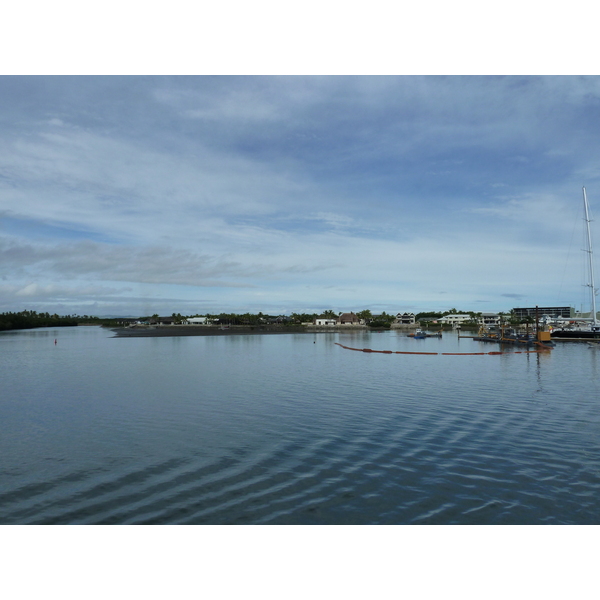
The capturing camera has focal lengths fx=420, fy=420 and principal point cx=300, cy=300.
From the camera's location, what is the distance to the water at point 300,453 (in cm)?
1125

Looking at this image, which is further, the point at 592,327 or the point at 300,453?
the point at 592,327

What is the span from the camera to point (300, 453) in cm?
1611

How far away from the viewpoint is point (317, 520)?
10578mm

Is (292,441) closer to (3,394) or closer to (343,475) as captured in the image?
(343,475)

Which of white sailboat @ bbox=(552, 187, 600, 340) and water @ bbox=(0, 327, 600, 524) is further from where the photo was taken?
white sailboat @ bbox=(552, 187, 600, 340)

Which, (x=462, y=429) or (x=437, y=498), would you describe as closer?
(x=437, y=498)

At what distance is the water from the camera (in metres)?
11.2

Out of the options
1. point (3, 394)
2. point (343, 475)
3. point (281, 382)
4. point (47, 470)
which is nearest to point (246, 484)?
point (343, 475)

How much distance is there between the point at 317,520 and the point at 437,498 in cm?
364

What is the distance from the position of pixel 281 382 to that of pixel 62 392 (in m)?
16.6

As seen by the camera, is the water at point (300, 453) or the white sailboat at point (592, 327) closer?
the water at point (300, 453)

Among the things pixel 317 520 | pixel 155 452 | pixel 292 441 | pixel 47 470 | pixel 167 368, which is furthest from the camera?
pixel 167 368

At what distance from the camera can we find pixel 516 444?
A: 56.9ft

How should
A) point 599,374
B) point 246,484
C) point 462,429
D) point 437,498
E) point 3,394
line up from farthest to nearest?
point 599,374, point 3,394, point 462,429, point 246,484, point 437,498
